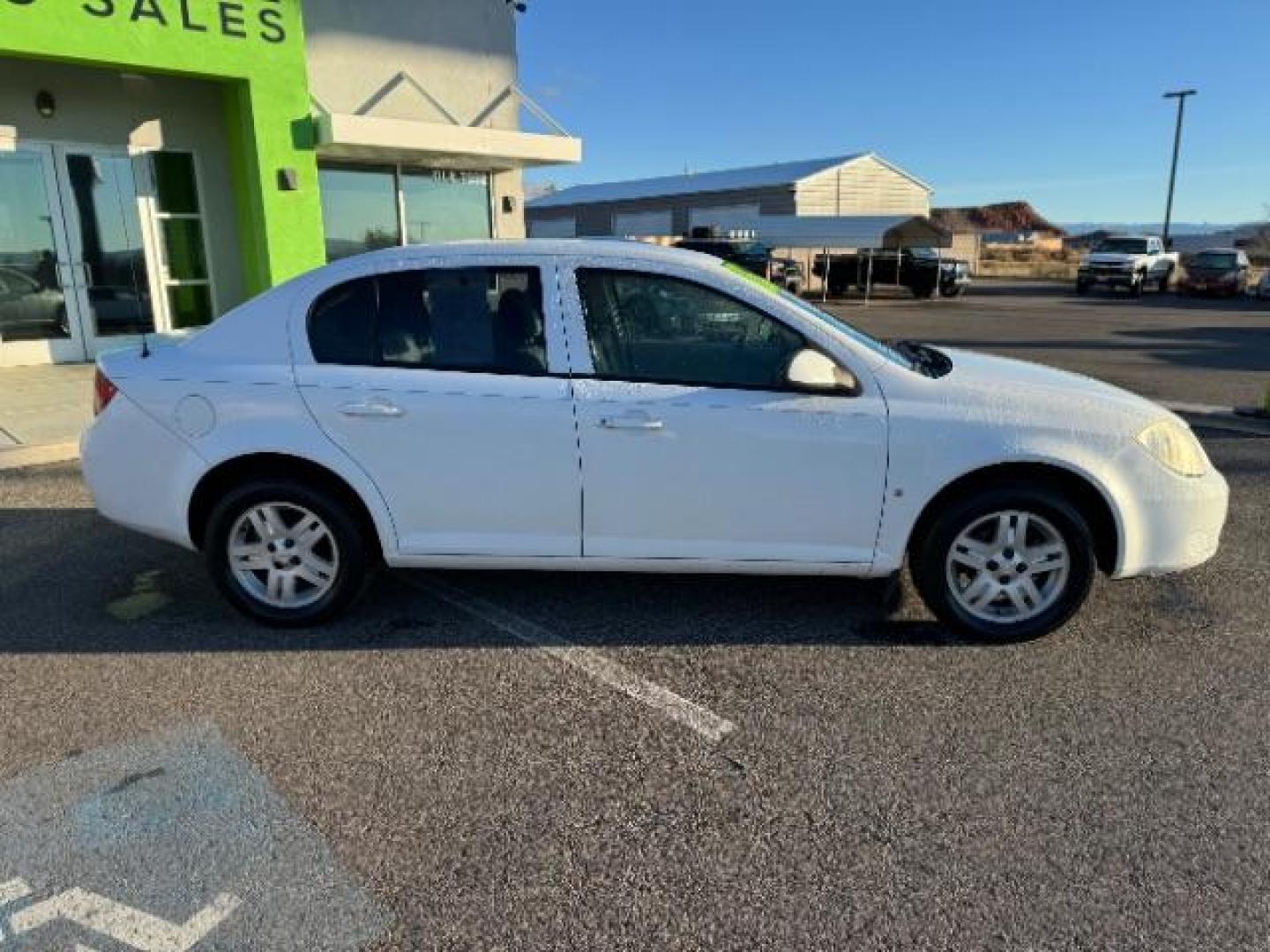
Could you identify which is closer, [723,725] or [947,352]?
[723,725]

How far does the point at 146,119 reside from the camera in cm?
1098

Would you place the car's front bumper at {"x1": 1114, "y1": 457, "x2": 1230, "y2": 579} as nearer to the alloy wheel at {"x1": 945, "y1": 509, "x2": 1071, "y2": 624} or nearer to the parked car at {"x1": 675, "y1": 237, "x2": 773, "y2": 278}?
the alloy wheel at {"x1": 945, "y1": 509, "x2": 1071, "y2": 624}

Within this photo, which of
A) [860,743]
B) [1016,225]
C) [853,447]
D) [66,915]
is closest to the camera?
[66,915]

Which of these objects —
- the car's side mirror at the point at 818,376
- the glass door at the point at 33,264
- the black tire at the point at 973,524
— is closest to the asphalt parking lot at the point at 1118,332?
the black tire at the point at 973,524

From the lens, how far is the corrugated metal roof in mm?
40875

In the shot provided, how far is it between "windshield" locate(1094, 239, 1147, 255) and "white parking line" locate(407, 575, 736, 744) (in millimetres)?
34127

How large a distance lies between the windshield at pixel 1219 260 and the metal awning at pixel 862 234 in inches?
388

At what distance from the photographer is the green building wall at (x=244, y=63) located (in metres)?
9.12

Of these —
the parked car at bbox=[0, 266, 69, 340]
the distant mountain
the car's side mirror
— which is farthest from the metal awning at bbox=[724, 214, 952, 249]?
the distant mountain

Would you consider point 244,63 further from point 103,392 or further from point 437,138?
point 103,392

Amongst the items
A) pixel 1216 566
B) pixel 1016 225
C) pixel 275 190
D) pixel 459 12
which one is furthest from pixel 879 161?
pixel 1016 225

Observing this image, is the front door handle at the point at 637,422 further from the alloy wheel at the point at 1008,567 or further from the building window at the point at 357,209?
the building window at the point at 357,209

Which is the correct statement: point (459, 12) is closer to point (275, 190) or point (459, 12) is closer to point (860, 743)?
point (275, 190)

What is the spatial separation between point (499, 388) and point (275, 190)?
29.3 ft
